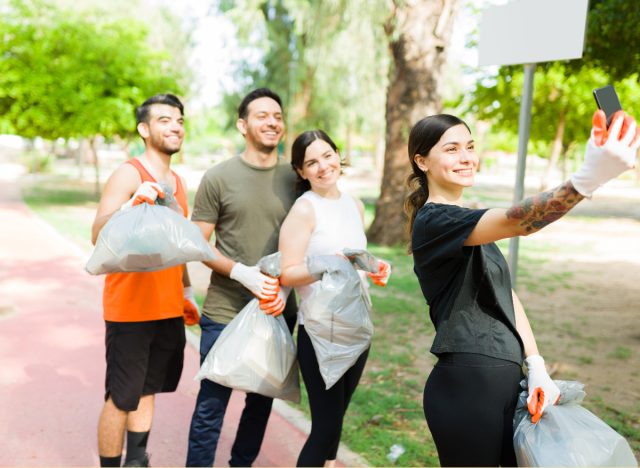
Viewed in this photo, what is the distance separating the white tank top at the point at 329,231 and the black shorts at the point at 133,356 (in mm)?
756

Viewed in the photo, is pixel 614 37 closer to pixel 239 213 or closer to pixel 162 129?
pixel 239 213

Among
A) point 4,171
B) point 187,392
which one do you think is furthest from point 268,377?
point 4,171

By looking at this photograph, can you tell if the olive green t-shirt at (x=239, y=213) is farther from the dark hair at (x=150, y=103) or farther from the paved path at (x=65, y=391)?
the paved path at (x=65, y=391)

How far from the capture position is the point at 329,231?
9.06 feet

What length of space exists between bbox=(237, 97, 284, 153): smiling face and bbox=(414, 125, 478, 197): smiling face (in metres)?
1.20

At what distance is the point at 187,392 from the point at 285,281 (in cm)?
224

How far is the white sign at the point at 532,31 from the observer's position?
3.07m

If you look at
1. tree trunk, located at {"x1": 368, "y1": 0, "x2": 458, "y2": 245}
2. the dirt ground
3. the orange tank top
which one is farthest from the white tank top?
tree trunk, located at {"x1": 368, "y1": 0, "x2": 458, "y2": 245}

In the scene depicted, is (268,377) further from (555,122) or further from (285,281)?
(555,122)

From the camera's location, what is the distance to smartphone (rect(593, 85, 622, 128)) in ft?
4.69

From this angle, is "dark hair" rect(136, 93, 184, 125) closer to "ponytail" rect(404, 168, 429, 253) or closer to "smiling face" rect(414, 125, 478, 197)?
"ponytail" rect(404, 168, 429, 253)

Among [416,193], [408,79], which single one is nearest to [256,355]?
[416,193]

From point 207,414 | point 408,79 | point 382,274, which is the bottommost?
point 207,414

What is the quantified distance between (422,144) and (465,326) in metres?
0.62
